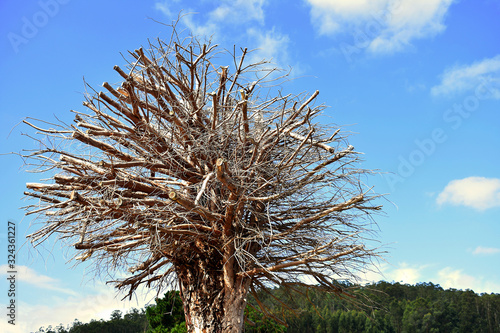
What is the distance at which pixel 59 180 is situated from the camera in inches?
197

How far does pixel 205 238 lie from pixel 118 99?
2.10 m

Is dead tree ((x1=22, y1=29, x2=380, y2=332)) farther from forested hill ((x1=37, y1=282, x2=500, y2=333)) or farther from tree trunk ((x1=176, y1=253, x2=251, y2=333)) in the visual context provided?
forested hill ((x1=37, y1=282, x2=500, y2=333))

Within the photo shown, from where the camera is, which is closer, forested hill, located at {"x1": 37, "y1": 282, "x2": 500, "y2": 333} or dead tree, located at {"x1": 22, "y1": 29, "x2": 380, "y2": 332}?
dead tree, located at {"x1": 22, "y1": 29, "x2": 380, "y2": 332}

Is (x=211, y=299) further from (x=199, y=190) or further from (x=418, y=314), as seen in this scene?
(x=418, y=314)

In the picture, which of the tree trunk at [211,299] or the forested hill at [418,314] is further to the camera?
the forested hill at [418,314]

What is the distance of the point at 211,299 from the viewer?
16.7 feet

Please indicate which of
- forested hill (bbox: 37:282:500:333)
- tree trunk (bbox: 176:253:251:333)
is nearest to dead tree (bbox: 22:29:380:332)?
tree trunk (bbox: 176:253:251:333)

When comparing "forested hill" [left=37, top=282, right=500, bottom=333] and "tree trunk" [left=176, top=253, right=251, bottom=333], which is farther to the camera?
"forested hill" [left=37, top=282, right=500, bottom=333]

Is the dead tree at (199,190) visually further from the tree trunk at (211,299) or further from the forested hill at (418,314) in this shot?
the forested hill at (418,314)

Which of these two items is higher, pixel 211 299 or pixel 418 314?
pixel 211 299

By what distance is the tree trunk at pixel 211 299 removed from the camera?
500 cm

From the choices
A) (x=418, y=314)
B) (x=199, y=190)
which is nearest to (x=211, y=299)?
(x=199, y=190)

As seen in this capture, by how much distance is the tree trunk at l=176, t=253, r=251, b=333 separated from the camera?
5000 millimetres

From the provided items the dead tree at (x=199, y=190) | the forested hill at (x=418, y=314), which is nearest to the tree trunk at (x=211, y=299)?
the dead tree at (x=199, y=190)
